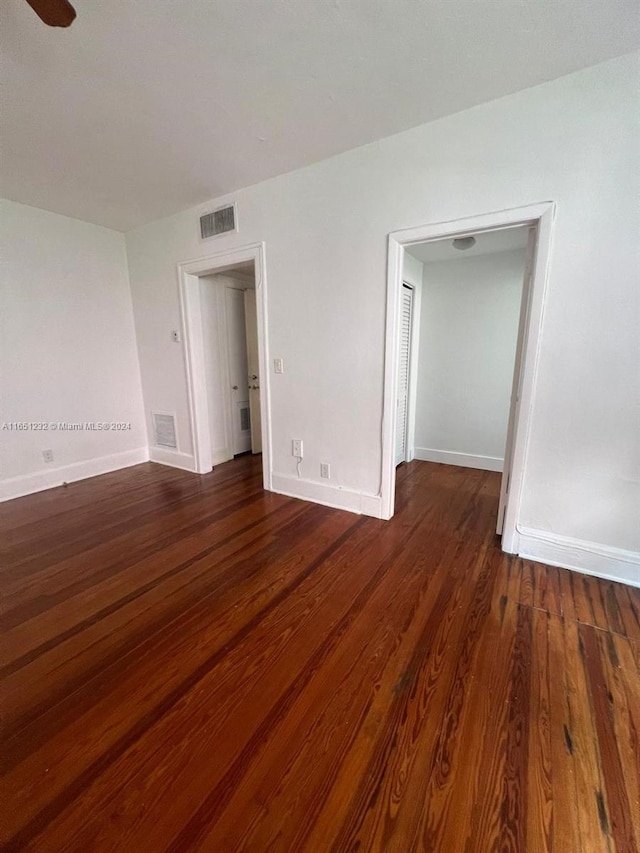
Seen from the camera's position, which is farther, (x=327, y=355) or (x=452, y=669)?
(x=327, y=355)

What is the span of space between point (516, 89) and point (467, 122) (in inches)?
9.8

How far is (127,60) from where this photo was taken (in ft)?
5.31

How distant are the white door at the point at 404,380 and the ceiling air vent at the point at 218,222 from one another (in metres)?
1.77

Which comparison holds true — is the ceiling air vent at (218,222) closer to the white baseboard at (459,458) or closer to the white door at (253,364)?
the white door at (253,364)

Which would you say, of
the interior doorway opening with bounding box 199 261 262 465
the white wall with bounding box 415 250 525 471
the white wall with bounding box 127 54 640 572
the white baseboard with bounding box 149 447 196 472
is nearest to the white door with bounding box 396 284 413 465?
the white wall with bounding box 415 250 525 471

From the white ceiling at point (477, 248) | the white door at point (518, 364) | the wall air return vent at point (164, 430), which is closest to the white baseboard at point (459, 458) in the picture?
the white door at point (518, 364)

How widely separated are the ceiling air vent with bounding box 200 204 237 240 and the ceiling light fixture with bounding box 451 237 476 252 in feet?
6.38

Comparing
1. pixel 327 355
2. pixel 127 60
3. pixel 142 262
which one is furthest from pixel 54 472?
pixel 127 60

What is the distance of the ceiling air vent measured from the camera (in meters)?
2.92

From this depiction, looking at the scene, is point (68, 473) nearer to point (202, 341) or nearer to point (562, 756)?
point (202, 341)

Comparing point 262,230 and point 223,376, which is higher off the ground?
point 262,230

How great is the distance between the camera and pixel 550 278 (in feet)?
6.15

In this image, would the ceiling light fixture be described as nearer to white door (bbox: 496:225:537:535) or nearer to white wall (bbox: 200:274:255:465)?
white door (bbox: 496:225:537:535)

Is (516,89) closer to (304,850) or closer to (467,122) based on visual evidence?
(467,122)
